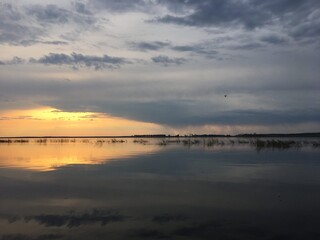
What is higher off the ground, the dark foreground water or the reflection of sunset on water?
the reflection of sunset on water

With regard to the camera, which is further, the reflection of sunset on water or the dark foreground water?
the reflection of sunset on water

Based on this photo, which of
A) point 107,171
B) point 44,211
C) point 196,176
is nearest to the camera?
point 44,211

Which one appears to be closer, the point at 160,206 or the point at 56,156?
the point at 160,206

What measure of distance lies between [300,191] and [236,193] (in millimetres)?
2461

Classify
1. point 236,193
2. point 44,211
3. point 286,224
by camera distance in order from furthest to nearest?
point 236,193 < point 44,211 < point 286,224

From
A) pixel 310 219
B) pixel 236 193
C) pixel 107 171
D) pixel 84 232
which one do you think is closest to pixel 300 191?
pixel 236 193

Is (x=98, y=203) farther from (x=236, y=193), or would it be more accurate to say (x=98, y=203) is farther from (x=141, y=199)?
(x=236, y=193)

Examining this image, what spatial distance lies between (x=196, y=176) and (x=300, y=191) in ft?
19.1

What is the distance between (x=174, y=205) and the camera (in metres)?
12.5

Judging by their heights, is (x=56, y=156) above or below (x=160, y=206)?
above

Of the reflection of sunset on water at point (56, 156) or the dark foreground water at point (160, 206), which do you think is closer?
the dark foreground water at point (160, 206)

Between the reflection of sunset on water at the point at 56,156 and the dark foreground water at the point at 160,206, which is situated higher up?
the reflection of sunset on water at the point at 56,156

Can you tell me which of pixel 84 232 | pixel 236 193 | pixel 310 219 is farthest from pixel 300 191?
pixel 84 232

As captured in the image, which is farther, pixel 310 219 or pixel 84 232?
pixel 310 219
